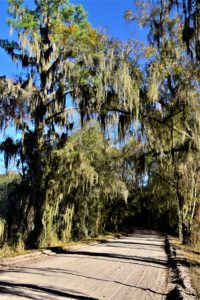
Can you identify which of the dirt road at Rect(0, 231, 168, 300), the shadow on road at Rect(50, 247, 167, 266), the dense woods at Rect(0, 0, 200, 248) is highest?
the dense woods at Rect(0, 0, 200, 248)

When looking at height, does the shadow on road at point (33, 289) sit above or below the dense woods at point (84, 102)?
below

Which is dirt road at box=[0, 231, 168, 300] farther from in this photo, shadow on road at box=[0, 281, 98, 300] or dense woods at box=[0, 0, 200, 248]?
dense woods at box=[0, 0, 200, 248]

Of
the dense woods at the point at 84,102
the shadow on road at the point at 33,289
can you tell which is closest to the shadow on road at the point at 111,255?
the dense woods at the point at 84,102

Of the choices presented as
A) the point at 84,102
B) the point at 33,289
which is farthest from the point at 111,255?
the point at 33,289

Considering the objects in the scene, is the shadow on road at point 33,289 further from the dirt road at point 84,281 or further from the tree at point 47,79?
the tree at point 47,79

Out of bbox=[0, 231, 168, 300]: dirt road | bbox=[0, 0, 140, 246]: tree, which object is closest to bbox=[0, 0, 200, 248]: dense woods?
bbox=[0, 0, 140, 246]: tree

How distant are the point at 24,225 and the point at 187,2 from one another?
37.8 ft

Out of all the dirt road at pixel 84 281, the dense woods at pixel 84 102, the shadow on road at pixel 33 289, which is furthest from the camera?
the dense woods at pixel 84 102

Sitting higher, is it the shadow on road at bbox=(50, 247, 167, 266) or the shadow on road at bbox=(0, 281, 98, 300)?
the shadow on road at bbox=(0, 281, 98, 300)

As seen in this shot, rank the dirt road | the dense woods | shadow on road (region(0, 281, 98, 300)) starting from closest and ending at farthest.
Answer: shadow on road (region(0, 281, 98, 300)) < the dirt road < the dense woods

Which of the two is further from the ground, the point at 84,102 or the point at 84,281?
the point at 84,102

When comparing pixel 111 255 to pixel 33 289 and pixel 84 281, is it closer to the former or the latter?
pixel 84 281

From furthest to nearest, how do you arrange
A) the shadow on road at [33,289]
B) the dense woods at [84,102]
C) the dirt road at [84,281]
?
the dense woods at [84,102] < the dirt road at [84,281] < the shadow on road at [33,289]

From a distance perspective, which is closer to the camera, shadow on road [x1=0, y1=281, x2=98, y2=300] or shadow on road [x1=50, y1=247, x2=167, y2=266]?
shadow on road [x1=0, y1=281, x2=98, y2=300]
